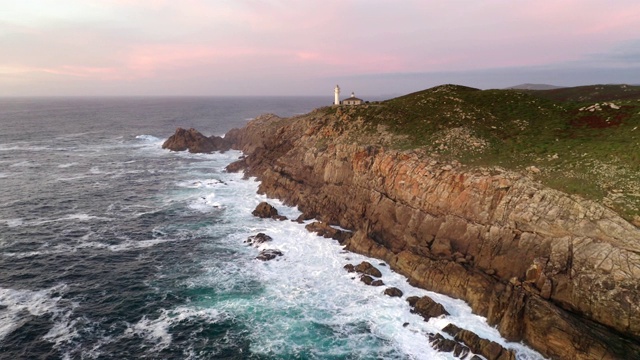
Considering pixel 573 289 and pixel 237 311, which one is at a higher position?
pixel 573 289

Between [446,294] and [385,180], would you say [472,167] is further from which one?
[446,294]

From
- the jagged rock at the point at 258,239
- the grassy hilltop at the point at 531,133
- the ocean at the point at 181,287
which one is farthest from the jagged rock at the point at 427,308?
the jagged rock at the point at 258,239

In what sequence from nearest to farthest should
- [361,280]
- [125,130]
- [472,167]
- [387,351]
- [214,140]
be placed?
[387,351]
[361,280]
[472,167]
[214,140]
[125,130]

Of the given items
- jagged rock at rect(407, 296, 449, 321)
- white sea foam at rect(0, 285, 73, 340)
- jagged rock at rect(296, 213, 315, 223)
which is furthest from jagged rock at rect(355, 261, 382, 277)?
white sea foam at rect(0, 285, 73, 340)

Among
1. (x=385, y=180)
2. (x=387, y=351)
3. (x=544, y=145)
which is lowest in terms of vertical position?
(x=387, y=351)

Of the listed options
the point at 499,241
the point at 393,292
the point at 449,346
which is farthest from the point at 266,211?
the point at 449,346

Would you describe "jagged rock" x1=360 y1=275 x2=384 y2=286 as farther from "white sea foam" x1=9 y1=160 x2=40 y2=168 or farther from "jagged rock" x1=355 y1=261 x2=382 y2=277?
"white sea foam" x1=9 y1=160 x2=40 y2=168

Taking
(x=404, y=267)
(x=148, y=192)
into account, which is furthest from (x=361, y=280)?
(x=148, y=192)
